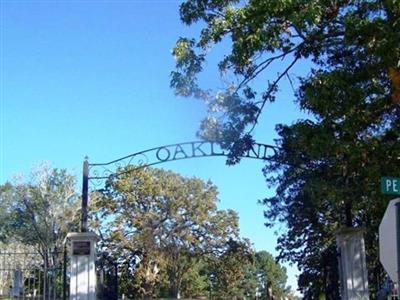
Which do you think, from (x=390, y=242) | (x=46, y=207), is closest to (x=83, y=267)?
(x=390, y=242)

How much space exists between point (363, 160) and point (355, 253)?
2.63m

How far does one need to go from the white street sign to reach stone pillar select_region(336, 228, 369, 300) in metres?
6.79

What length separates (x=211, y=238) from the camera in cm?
5169

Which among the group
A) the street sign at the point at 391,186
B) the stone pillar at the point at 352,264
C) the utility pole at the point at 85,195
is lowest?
the stone pillar at the point at 352,264

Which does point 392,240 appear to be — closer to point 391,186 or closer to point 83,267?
point 391,186

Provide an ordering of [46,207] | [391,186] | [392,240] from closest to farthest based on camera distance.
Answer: [392,240], [391,186], [46,207]

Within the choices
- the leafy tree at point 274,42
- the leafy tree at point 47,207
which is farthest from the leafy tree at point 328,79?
the leafy tree at point 47,207

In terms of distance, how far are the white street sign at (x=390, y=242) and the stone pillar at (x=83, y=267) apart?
805 centimetres

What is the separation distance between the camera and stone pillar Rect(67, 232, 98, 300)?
13.4 meters

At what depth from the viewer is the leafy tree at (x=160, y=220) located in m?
50.2

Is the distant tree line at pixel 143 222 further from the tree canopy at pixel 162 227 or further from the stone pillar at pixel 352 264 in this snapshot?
the stone pillar at pixel 352 264

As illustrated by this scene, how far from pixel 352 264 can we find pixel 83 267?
588 centimetres

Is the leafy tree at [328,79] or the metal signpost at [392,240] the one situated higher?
the leafy tree at [328,79]

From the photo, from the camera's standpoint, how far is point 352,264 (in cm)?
1356
